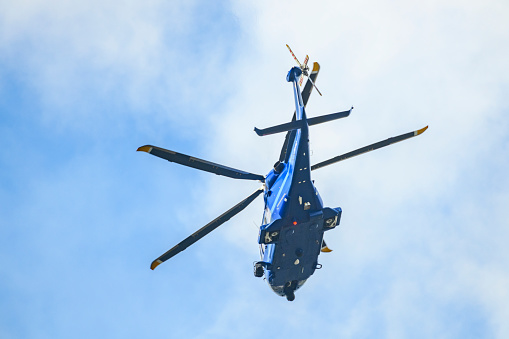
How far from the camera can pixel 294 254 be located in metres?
55.1

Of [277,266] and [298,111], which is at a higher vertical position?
[298,111]

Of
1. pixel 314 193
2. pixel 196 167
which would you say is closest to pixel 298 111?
pixel 314 193

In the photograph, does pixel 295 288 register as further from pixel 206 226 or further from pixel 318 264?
pixel 206 226

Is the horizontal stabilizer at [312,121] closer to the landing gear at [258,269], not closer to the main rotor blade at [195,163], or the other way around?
the main rotor blade at [195,163]

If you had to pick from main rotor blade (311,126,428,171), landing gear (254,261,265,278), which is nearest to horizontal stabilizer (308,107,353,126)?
main rotor blade (311,126,428,171)

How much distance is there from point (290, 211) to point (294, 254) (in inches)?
189

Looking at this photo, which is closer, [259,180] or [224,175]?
[224,175]

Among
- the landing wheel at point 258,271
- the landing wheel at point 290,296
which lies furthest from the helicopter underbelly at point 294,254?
the landing wheel at point 290,296

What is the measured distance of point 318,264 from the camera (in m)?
57.6

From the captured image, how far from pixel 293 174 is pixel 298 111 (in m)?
6.25

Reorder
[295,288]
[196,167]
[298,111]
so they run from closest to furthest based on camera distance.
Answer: [196,167] → [298,111] → [295,288]

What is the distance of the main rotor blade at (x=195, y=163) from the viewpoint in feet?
156

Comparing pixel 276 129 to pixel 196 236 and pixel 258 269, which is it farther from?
pixel 258 269

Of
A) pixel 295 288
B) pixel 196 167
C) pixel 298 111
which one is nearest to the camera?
pixel 196 167
